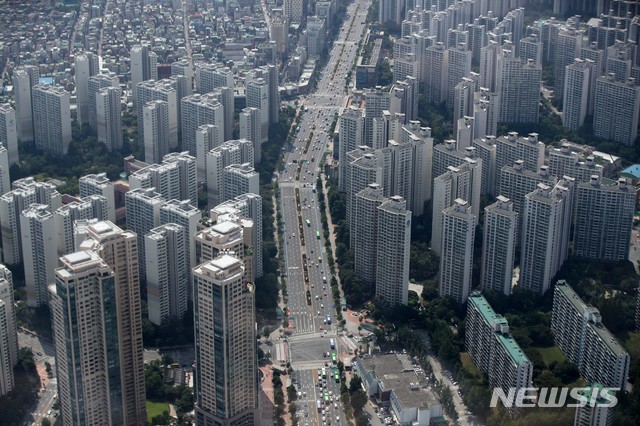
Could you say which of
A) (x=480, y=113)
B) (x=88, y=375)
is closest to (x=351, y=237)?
(x=480, y=113)

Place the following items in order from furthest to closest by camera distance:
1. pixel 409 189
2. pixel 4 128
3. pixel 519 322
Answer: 1. pixel 4 128
2. pixel 409 189
3. pixel 519 322

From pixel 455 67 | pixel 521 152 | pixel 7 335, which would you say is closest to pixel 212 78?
pixel 455 67

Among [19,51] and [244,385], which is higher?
[19,51]

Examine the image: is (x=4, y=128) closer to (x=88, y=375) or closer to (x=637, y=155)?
(x=88, y=375)

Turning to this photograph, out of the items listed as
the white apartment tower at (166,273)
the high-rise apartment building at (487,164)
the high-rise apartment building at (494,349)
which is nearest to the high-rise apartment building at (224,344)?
the white apartment tower at (166,273)

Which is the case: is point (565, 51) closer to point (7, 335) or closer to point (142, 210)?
point (142, 210)

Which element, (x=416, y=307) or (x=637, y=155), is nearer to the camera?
(x=416, y=307)

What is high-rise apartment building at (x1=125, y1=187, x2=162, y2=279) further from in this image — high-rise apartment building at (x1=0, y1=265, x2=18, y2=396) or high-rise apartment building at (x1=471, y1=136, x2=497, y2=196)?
high-rise apartment building at (x1=471, y1=136, x2=497, y2=196)
